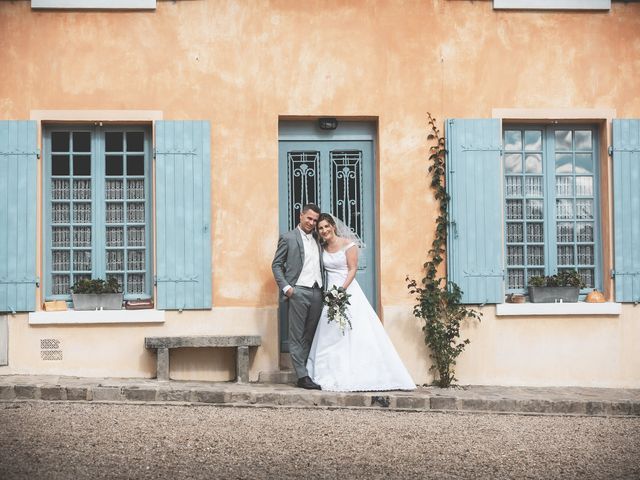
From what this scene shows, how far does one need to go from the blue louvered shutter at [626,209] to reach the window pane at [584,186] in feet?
0.96

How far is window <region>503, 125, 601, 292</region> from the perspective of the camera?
880 cm

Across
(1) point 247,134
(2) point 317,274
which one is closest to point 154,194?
(1) point 247,134

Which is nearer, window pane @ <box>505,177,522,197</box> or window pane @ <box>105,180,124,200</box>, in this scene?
window pane @ <box>105,180,124,200</box>

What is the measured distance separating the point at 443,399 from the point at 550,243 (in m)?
2.21

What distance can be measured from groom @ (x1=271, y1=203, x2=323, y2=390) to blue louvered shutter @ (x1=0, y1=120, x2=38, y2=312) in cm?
232

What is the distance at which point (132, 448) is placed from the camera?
5746mm

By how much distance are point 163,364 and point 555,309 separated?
12.5 ft

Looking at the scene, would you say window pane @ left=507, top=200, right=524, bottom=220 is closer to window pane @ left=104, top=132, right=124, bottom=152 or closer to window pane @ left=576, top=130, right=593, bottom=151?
window pane @ left=576, top=130, right=593, bottom=151

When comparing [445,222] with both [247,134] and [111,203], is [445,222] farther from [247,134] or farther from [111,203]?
[111,203]

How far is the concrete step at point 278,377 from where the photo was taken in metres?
8.31

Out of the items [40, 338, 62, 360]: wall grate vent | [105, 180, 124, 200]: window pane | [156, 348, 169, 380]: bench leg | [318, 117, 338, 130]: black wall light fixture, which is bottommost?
[156, 348, 169, 380]: bench leg

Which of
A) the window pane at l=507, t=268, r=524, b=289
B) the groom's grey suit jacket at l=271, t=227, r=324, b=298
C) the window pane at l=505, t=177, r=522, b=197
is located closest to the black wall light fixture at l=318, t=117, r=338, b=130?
the groom's grey suit jacket at l=271, t=227, r=324, b=298

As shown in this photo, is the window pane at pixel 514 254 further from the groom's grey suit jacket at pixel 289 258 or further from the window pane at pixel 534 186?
the groom's grey suit jacket at pixel 289 258

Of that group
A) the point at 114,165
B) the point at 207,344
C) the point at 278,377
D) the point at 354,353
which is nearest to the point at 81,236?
the point at 114,165
